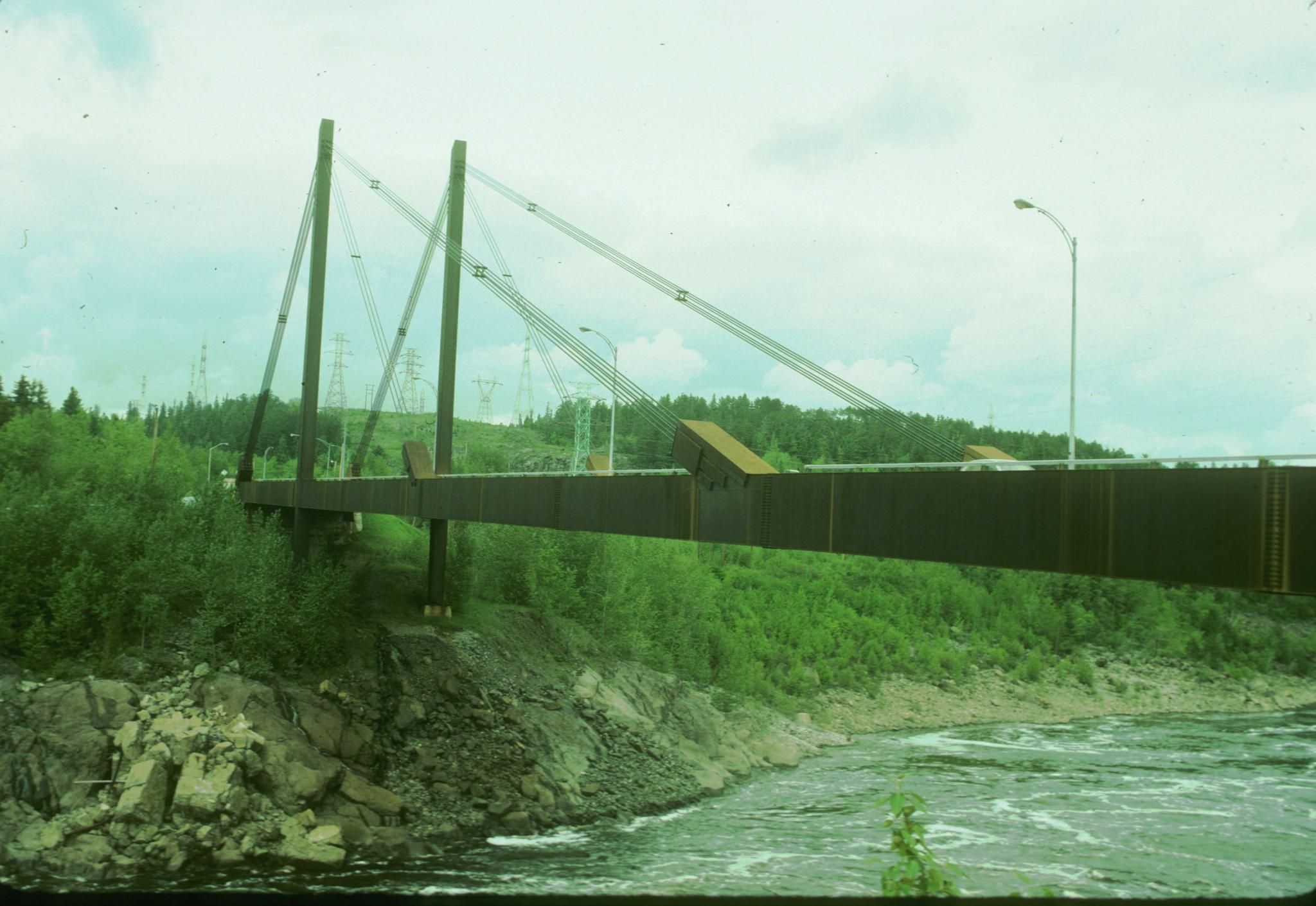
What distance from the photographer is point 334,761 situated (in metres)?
20.6

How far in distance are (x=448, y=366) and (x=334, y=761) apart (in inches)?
447

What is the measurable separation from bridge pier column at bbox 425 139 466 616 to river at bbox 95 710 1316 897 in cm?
1022

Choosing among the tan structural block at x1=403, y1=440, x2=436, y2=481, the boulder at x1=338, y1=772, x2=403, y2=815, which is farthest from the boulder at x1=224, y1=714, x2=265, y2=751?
the tan structural block at x1=403, y1=440, x2=436, y2=481

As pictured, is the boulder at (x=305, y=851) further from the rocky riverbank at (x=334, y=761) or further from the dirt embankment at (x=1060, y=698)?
the dirt embankment at (x=1060, y=698)

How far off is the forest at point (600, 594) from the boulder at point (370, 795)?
16.8 ft

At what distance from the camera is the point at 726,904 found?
114 inches

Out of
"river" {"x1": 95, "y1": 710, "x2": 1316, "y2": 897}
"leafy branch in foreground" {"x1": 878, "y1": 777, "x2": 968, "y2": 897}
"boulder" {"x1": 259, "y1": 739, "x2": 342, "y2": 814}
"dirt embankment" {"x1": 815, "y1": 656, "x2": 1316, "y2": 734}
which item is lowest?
"dirt embankment" {"x1": 815, "y1": 656, "x2": 1316, "y2": 734}

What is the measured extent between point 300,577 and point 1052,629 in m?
41.4

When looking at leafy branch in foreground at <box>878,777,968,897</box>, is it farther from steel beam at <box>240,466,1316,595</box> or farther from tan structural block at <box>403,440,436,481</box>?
tan structural block at <box>403,440,436,481</box>

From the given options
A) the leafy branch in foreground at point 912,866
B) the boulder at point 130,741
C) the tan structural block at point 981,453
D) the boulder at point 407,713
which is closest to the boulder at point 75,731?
the boulder at point 130,741

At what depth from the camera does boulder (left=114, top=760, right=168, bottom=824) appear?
1728 cm

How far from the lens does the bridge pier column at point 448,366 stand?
84.1 ft

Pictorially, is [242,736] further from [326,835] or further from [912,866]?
[912,866]

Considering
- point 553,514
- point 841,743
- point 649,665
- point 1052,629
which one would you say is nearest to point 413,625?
point 649,665
